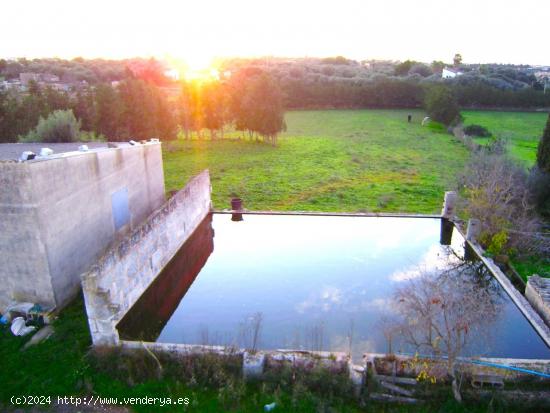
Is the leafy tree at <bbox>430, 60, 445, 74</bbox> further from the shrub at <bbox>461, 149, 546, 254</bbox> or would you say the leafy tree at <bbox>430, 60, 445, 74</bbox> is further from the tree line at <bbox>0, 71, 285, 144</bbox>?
the shrub at <bbox>461, 149, 546, 254</bbox>

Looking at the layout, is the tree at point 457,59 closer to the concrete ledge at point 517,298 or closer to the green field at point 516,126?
the green field at point 516,126

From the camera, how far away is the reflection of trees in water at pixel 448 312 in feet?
23.8

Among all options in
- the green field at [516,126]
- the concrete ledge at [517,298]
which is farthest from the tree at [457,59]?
the concrete ledge at [517,298]

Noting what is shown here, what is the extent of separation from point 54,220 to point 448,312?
8.64 meters

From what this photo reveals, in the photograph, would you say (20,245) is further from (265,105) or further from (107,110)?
(265,105)

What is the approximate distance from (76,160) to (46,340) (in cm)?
427

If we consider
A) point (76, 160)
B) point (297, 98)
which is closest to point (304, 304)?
point (76, 160)

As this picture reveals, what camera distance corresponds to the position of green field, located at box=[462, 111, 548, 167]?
27562 mm

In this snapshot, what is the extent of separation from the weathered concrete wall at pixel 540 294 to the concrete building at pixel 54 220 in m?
11.4

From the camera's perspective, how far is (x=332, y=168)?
23.8 meters

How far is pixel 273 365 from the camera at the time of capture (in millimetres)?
7465

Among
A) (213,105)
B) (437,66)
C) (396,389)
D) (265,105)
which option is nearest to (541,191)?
(396,389)

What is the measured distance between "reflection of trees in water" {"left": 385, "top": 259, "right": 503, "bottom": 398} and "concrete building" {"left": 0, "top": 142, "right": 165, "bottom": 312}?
7.64 meters

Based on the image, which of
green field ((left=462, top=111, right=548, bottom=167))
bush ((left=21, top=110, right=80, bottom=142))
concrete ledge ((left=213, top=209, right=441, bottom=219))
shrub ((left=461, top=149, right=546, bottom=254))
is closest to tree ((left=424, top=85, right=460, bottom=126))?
green field ((left=462, top=111, right=548, bottom=167))
